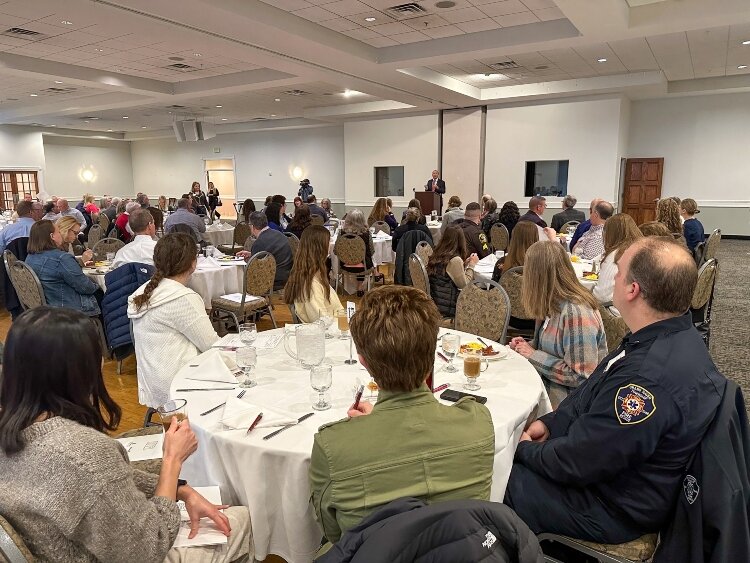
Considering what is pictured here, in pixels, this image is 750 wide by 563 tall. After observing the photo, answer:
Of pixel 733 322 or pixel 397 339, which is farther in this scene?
pixel 733 322

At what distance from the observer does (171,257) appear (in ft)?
9.41

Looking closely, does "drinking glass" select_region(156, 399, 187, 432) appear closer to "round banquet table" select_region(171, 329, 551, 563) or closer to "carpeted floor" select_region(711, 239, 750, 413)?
"round banquet table" select_region(171, 329, 551, 563)

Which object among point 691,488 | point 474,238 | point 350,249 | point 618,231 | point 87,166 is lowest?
point 691,488

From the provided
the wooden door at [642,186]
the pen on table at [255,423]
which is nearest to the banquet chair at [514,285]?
the pen on table at [255,423]

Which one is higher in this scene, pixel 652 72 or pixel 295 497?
pixel 652 72

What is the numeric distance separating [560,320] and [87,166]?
75.7 feet

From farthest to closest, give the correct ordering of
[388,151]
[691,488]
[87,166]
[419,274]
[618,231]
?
1. [87,166]
2. [388,151]
3. [419,274]
4. [618,231]
5. [691,488]

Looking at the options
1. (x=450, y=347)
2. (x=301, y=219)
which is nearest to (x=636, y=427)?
(x=450, y=347)

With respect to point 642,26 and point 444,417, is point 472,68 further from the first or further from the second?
point 444,417

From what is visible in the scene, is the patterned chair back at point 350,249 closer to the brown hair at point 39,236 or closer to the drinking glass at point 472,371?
the brown hair at point 39,236

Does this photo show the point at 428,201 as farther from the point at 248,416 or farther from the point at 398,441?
the point at 398,441

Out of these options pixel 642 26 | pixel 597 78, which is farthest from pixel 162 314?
pixel 597 78

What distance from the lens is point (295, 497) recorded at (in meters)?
1.76

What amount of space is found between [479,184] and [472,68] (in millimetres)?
4143
